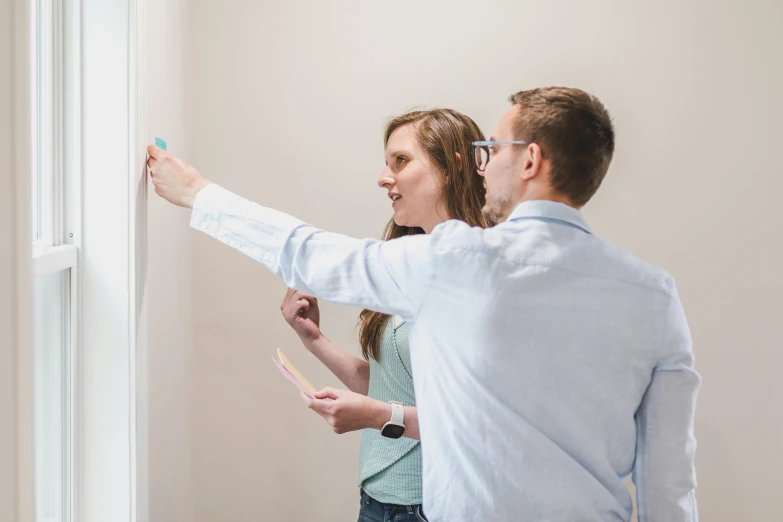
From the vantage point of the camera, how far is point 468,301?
1.03 meters

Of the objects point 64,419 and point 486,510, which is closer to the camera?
point 486,510

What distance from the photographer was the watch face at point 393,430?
1.35 metres

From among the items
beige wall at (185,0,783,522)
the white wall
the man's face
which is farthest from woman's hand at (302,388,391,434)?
beige wall at (185,0,783,522)

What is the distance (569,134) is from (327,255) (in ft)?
1.35

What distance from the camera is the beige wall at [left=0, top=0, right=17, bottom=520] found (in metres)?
0.64

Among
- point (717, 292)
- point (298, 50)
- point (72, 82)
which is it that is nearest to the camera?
point (72, 82)

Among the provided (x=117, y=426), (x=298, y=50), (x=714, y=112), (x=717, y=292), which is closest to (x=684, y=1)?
(x=714, y=112)

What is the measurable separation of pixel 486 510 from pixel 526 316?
30 cm

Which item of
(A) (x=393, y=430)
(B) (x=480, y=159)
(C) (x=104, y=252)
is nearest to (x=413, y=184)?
(B) (x=480, y=159)

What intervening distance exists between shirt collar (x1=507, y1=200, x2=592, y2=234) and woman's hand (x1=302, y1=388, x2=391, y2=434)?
1.55ft

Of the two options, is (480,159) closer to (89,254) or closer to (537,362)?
(537,362)

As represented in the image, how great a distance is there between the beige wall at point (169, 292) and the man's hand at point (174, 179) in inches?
3.2

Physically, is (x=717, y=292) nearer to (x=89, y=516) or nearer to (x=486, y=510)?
(x=486, y=510)

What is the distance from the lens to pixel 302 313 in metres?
1.70
